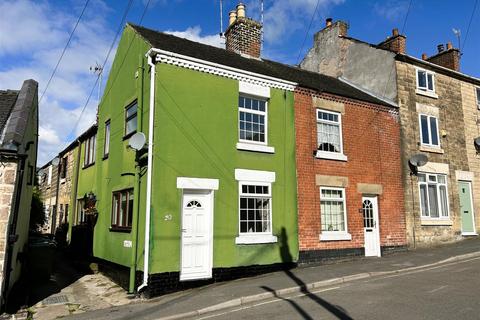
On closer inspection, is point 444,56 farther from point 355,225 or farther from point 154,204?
point 154,204

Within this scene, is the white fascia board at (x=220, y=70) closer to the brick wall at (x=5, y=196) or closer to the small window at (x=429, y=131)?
the brick wall at (x=5, y=196)

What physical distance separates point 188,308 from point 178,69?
21.4 feet

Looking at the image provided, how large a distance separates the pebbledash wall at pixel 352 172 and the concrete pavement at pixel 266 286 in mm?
874

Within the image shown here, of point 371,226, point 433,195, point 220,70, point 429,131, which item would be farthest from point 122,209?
point 429,131

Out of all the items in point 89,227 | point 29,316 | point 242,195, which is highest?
point 242,195

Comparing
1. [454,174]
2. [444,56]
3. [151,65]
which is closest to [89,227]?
[151,65]

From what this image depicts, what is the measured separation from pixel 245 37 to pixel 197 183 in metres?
7.29

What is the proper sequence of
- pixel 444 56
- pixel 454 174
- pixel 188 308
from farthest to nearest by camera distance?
pixel 444 56
pixel 454 174
pixel 188 308

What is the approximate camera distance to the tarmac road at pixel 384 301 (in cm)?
711

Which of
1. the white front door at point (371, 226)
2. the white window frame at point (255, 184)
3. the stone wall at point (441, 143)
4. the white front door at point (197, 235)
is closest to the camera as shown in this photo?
the white front door at point (197, 235)

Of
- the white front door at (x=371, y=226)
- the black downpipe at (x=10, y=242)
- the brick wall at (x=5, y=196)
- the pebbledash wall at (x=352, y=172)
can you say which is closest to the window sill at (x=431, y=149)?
the pebbledash wall at (x=352, y=172)

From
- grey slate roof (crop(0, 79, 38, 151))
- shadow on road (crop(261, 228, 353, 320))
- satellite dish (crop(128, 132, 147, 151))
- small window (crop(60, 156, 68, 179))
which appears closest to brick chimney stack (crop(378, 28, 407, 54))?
shadow on road (crop(261, 228, 353, 320))

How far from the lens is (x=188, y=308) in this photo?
8430 millimetres

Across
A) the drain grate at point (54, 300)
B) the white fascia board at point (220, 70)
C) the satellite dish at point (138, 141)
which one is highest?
the white fascia board at point (220, 70)
